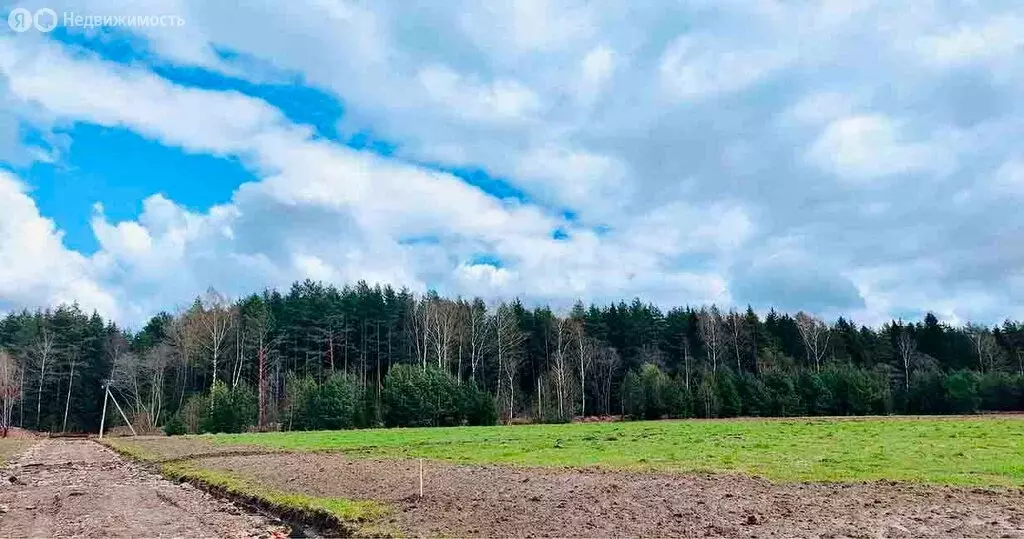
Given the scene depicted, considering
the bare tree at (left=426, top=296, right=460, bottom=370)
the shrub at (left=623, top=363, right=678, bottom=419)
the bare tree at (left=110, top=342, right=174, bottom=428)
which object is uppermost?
the bare tree at (left=426, top=296, right=460, bottom=370)

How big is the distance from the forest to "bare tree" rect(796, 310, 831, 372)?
0.32 meters

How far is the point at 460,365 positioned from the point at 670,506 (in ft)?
241

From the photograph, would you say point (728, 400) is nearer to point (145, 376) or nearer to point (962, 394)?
point (962, 394)

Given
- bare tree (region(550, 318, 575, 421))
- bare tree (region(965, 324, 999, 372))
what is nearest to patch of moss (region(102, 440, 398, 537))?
bare tree (region(550, 318, 575, 421))

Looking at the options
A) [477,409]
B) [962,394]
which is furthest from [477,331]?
[962,394]

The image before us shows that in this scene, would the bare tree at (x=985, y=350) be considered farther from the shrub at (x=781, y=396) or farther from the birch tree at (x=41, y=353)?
the birch tree at (x=41, y=353)

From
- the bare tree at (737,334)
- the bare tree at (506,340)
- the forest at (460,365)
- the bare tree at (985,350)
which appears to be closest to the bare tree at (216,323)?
the forest at (460,365)

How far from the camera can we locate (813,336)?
98.0 m

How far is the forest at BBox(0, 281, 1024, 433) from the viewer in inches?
2817

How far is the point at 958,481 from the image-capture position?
16484 millimetres

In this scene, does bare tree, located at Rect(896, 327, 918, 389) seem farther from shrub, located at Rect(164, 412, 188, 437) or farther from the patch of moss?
the patch of moss

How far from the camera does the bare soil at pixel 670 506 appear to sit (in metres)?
12.1

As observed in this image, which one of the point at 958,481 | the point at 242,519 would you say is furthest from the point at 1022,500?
the point at 242,519

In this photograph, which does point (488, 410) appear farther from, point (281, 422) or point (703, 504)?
point (703, 504)
